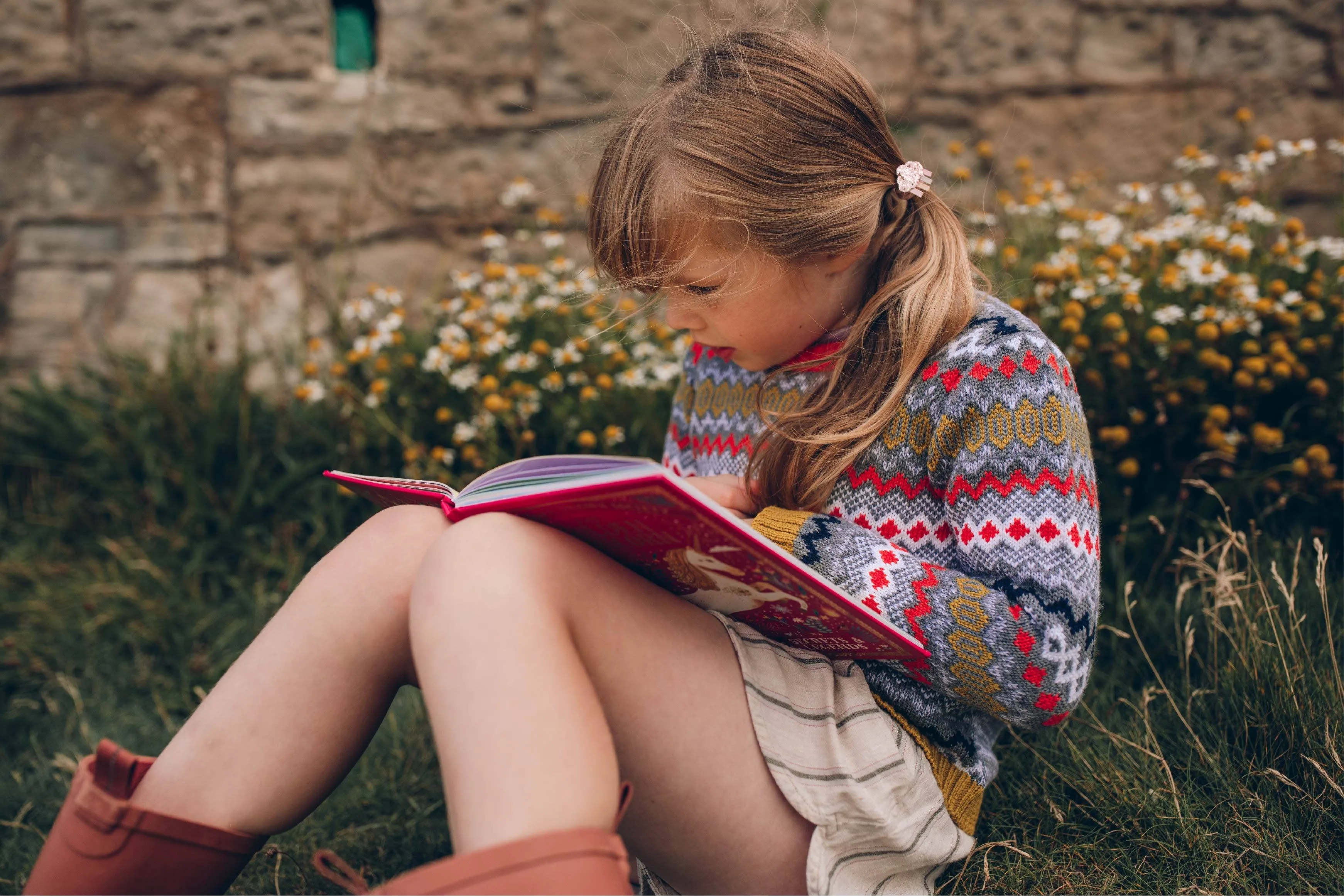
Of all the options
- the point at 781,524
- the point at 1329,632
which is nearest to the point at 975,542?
the point at 781,524

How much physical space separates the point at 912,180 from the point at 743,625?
2.00 feet

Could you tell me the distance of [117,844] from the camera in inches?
39.9

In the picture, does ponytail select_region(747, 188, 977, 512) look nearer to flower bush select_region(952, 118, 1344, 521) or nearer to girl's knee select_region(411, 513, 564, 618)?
girl's knee select_region(411, 513, 564, 618)

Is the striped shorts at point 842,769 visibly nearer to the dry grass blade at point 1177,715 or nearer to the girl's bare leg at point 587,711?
the girl's bare leg at point 587,711

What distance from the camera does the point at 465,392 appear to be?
7.96 ft

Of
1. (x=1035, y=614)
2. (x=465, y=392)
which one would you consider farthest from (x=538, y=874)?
(x=465, y=392)

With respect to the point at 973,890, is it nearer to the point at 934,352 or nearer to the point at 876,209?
the point at 934,352

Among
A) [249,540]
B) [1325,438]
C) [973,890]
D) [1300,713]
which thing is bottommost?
[249,540]

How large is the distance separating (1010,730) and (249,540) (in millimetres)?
1795

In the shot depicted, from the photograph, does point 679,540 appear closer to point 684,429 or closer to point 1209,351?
point 684,429

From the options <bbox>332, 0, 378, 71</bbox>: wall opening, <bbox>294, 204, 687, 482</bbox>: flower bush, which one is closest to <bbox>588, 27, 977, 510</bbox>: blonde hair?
<bbox>294, 204, 687, 482</bbox>: flower bush

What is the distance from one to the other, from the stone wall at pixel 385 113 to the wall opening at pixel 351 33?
0.11ft

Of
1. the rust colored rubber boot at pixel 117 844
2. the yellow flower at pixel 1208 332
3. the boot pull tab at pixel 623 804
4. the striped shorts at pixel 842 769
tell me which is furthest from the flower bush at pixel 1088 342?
the rust colored rubber boot at pixel 117 844

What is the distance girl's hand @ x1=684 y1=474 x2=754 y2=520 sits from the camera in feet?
4.23
